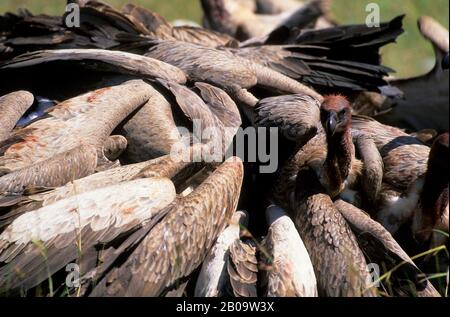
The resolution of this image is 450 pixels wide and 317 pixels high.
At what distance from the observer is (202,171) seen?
16.9 ft

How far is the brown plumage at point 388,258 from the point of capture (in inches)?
179

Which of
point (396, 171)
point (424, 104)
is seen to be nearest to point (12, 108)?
point (396, 171)

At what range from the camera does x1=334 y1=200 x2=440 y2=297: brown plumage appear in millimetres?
4551

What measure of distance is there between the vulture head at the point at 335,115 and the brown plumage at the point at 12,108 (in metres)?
1.65

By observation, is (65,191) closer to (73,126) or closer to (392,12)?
(73,126)

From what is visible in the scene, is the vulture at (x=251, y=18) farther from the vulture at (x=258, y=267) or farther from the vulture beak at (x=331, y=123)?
the vulture at (x=258, y=267)

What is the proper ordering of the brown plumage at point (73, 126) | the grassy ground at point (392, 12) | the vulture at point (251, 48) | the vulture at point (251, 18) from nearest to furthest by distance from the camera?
the brown plumage at point (73, 126), the vulture at point (251, 48), the vulture at point (251, 18), the grassy ground at point (392, 12)

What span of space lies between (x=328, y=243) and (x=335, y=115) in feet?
2.13

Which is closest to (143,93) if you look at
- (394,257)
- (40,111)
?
(40,111)

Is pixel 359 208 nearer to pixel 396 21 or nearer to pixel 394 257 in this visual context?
pixel 394 257

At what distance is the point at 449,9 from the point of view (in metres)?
11.1

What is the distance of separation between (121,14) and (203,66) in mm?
984

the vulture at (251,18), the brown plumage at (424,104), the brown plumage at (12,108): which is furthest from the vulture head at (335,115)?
the vulture at (251,18)

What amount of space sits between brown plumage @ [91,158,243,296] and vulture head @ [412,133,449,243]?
1.00 m
